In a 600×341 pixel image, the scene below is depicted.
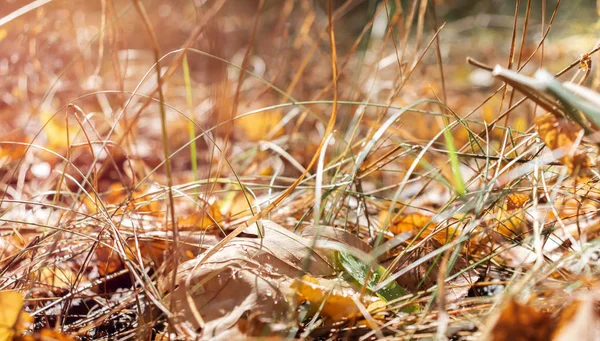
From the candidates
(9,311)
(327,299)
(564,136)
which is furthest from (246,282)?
(564,136)

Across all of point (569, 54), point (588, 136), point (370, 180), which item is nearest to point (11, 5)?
point (370, 180)

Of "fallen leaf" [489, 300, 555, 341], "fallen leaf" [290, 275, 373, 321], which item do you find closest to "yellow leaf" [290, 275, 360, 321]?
"fallen leaf" [290, 275, 373, 321]

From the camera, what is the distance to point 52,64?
7.09ft

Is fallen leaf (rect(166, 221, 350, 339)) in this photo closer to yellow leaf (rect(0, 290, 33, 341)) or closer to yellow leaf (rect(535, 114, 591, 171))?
yellow leaf (rect(0, 290, 33, 341))

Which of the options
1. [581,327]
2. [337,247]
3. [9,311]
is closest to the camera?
[581,327]

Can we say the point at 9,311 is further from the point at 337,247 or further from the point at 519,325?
the point at 519,325

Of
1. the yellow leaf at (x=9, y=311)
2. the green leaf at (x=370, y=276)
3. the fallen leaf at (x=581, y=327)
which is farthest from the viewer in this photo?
the green leaf at (x=370, y=276)

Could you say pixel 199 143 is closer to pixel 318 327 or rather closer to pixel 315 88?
pixel 315 88

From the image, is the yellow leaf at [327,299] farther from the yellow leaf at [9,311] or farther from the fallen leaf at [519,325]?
the yellow leaf at [9,311]

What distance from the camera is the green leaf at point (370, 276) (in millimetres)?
688

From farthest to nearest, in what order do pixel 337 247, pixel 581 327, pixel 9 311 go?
pixel 337 247 → pixel 9 311 → pixel 581 327

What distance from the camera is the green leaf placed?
688 millimetres

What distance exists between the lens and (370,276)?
2.30ft

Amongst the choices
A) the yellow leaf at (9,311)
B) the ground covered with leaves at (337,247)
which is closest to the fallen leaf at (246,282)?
the ground covered with leaves at (337,247)
